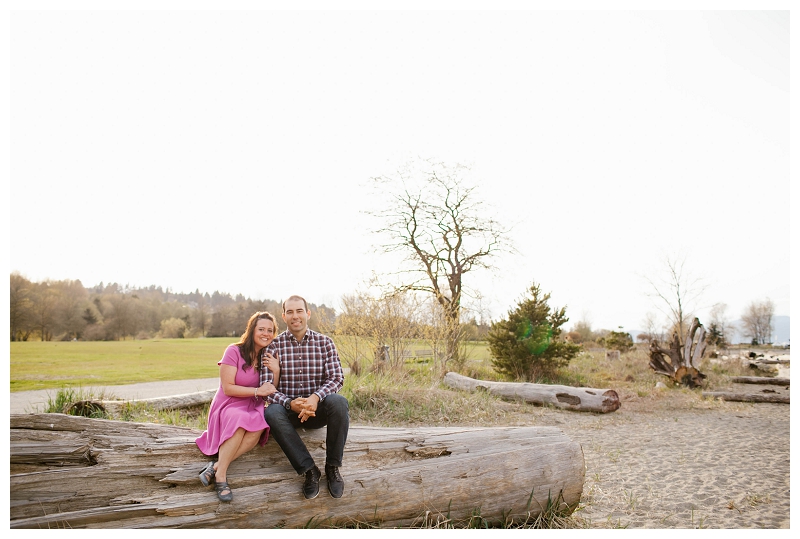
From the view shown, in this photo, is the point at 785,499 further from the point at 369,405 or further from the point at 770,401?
the point at 770,401

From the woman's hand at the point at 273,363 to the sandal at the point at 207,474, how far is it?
2.79 ft

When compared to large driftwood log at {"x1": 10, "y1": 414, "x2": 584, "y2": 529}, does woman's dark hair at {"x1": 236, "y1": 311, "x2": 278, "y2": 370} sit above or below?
above

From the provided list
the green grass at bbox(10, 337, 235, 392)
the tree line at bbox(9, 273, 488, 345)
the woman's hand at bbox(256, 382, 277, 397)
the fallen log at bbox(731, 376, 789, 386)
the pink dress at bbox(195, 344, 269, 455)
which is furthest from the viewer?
the tree line at bbox(9, 273, 488, 345)

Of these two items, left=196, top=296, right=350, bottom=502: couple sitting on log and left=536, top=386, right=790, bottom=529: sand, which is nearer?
left=196, top=296, right=350, bottom=502: couple sitting on log

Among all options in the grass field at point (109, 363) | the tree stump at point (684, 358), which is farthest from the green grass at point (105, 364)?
the tree stump at point (684, 358)

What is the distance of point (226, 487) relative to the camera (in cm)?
352

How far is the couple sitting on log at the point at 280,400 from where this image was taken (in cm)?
Answer: 365

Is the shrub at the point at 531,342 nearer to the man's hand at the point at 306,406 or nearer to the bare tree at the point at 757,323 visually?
the man's hand at the point at 306,406

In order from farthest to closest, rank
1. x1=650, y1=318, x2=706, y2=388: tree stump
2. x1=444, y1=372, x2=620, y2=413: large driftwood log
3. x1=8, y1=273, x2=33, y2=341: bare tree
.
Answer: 1. x1=8, y1=273, x2=33, y2=341: bare tree
2. x1=650, y1=318, x2=706, y2=388: tree stump
3. x1=444, y1=372, x2=620, y2=413: large driftwood log

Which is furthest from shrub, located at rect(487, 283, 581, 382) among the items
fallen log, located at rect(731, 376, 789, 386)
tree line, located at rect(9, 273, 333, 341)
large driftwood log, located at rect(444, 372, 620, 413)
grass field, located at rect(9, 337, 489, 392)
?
tree line, located at rect(9, 273, 333, 341)

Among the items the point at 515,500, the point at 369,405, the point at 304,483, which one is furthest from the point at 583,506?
the point at 369,405

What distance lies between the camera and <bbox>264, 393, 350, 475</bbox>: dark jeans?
3631 millimetres

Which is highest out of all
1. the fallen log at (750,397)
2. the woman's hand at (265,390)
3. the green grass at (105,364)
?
the woman's hand at (265,390)

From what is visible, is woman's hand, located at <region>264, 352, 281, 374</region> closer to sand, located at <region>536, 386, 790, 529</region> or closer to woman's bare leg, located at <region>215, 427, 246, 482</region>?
woman's bare leg, located at <region>215, 427, 246, 482</region>
